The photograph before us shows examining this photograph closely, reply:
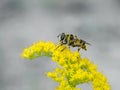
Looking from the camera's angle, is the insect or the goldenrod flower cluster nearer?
the goldenrod flower cluster

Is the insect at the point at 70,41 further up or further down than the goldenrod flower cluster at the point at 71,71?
further up

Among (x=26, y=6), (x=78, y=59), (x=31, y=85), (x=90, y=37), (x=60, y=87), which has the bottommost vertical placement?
(x=60, y=87)

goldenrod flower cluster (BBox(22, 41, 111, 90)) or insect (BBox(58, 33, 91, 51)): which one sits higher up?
insect (BBox(58, 33, 91, 51))

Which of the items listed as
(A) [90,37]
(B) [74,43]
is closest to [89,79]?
(B) [74,43]

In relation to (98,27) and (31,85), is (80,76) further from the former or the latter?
(98,27)

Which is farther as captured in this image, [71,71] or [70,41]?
[70,41]

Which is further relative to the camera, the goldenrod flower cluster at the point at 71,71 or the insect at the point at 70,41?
the insect at the point at 70,41

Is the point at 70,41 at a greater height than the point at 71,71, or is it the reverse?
the point at 70,41

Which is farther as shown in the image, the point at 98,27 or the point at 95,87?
the point at 98,27
